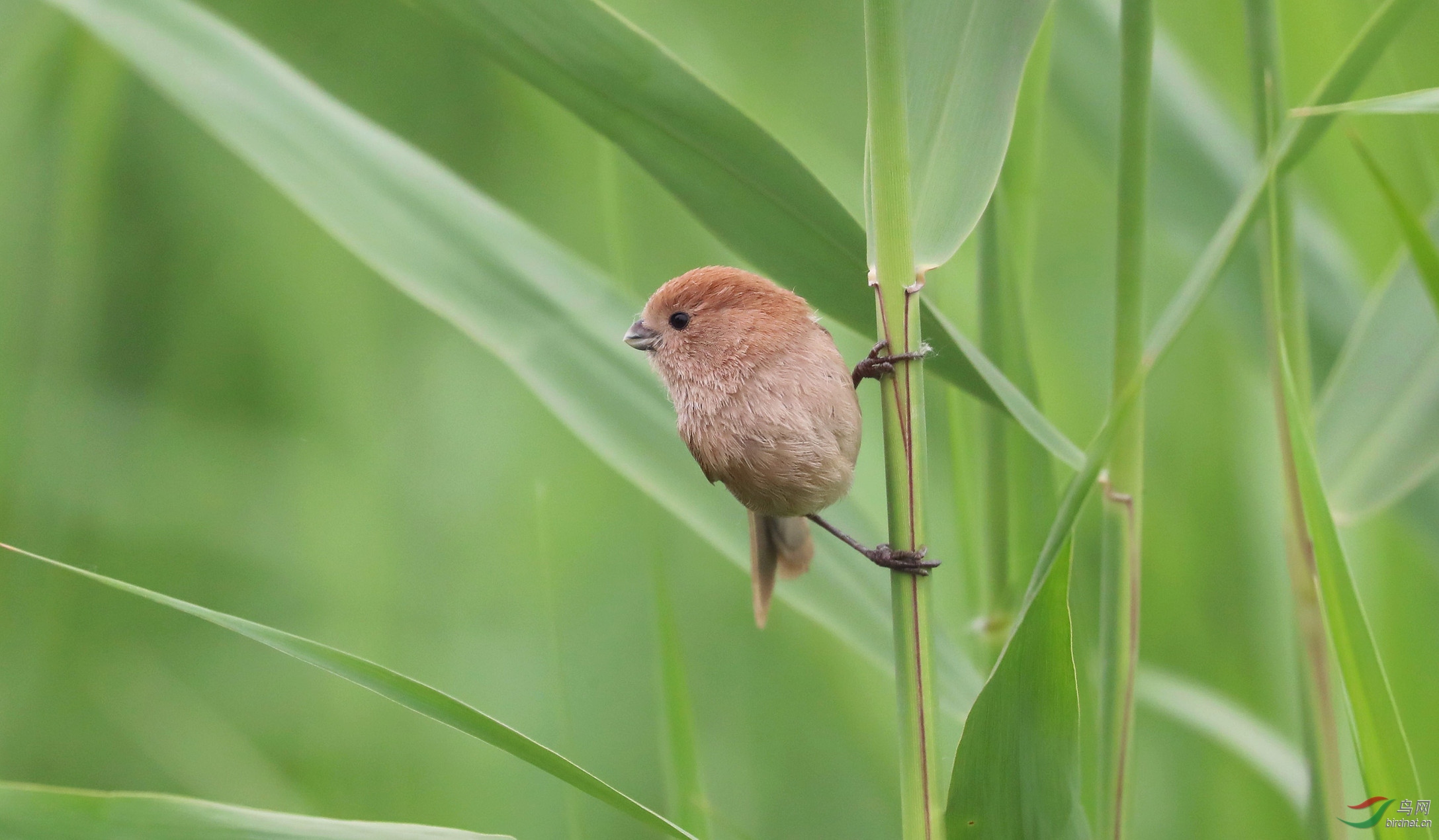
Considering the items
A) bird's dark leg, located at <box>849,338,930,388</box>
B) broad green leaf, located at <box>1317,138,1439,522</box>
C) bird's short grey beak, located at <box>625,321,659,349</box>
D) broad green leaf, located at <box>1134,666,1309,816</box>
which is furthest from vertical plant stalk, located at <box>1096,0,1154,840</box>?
bird's short grey beak, located at <box>625,321,659,349</box>

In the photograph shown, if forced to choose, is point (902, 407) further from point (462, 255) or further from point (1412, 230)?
point (462, 255)

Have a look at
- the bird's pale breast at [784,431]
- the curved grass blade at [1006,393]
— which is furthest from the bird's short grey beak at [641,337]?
the curved grass blade at [1006,393]

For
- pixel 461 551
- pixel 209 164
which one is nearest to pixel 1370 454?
pixel 461 551

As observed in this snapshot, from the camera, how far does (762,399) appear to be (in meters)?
1.22

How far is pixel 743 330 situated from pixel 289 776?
1398mm

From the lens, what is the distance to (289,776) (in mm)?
1922

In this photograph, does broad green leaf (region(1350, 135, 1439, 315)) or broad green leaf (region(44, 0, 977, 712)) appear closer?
broad green leaf (region(1350, 135, 1439, 315))

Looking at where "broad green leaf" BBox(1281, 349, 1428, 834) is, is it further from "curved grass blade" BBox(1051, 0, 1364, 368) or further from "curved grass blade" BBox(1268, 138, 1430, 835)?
"curved grass blade" BBox(1051, 0, 1364, 368)

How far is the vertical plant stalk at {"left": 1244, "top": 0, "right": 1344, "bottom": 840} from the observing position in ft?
3.48

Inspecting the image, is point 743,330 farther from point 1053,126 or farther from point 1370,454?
point 1053,126

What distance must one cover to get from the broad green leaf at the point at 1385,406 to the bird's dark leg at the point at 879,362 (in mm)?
675

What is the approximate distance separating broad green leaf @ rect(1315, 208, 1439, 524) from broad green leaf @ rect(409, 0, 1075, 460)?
0.50 m

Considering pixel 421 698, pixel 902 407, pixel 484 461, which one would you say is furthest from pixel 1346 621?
pixel 484 461

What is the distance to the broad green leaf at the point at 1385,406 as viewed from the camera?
1218mm
